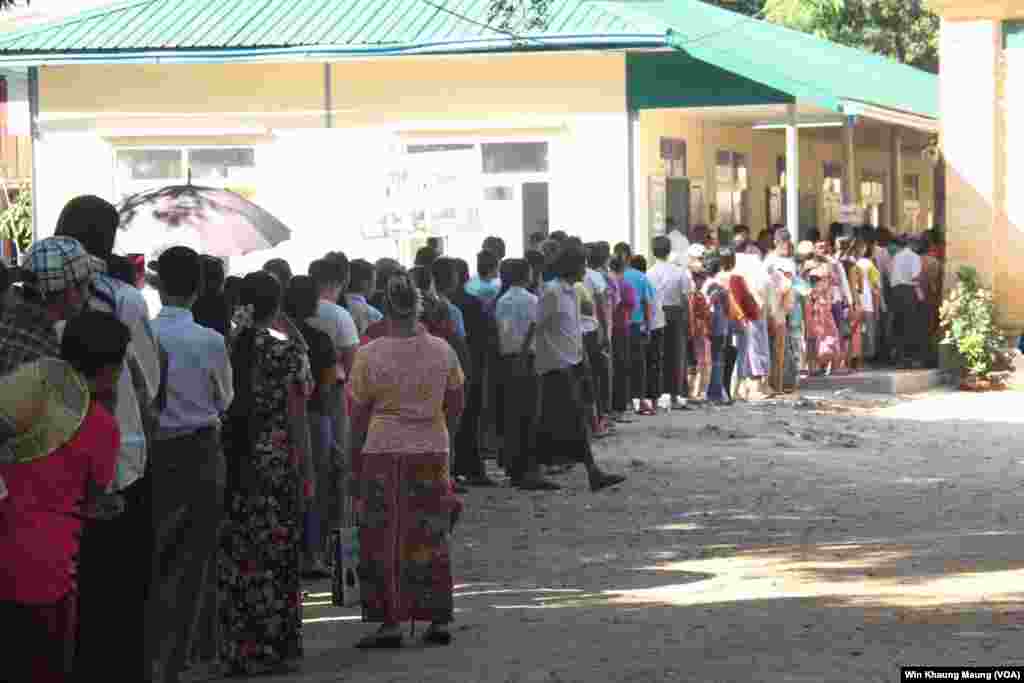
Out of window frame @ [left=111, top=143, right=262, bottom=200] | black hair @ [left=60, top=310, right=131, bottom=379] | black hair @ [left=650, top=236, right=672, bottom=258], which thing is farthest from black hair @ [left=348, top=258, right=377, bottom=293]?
window frame @ [left=111, top=143, right=262, bottom=200]

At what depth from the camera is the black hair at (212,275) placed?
33.4ft

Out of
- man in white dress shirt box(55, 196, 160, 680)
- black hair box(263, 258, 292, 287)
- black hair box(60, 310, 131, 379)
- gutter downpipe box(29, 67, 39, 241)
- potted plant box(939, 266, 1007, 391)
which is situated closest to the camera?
black hair box(60, 310, 131, 379)

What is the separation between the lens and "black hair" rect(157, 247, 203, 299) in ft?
29.8

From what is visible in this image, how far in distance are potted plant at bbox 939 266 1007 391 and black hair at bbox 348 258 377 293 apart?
1353 cm

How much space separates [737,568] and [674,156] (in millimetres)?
18820

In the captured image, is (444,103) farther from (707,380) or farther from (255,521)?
(255,521)

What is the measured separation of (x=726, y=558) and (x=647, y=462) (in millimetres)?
5485

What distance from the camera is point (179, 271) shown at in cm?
912

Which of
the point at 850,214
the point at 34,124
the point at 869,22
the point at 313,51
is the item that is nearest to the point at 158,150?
the point at 34,124

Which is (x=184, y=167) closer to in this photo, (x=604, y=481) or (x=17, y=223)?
(x=17, y=223)

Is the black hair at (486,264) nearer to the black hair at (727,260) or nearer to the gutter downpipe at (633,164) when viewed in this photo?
the black hair at (727,260)

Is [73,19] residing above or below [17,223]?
above

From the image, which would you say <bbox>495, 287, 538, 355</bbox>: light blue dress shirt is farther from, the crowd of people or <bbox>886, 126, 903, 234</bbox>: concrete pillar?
<bbox>886, 126, 903, 234</bbox>: concrete pillar

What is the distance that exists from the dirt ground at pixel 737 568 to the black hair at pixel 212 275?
180 centimetres
